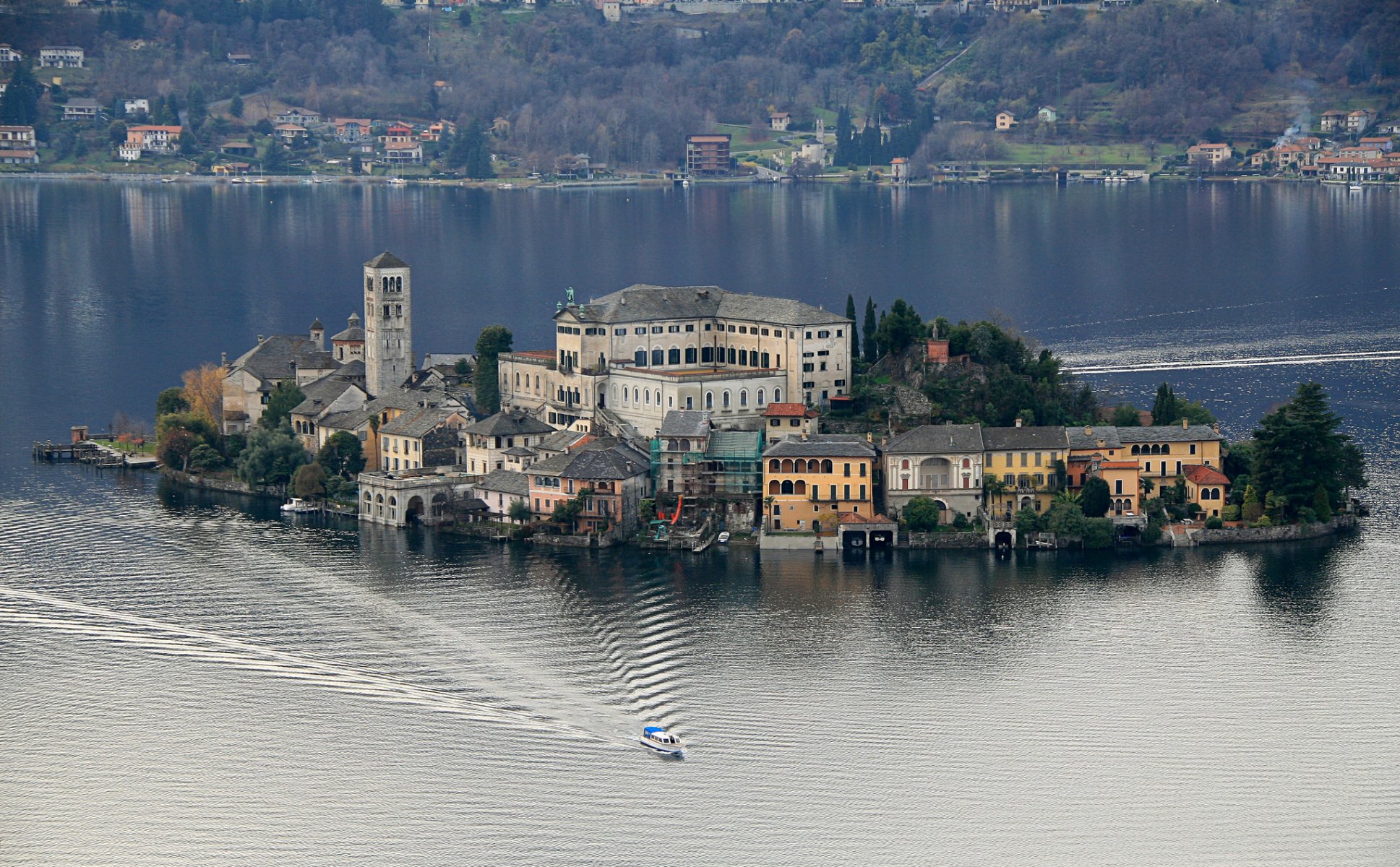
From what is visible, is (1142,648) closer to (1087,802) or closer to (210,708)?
(1087,802)

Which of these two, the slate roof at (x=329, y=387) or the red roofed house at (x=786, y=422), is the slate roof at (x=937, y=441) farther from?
the slate roof at (x=329, y=387)

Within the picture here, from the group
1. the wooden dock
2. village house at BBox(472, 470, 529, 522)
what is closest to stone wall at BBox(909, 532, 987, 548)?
village house at BBox(472, 470, 529, 522)

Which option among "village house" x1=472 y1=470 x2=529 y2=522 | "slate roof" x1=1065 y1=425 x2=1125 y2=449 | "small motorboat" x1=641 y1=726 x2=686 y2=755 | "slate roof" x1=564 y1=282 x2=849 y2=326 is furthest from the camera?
"slate roof" x1=564 y1=282 x2=849 y2=326

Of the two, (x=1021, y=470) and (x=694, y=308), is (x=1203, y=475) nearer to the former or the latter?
(x=1021, y=470)

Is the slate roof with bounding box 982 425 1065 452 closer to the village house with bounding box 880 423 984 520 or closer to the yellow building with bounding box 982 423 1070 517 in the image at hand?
the yellow building with bounding box 982 423 1070 517

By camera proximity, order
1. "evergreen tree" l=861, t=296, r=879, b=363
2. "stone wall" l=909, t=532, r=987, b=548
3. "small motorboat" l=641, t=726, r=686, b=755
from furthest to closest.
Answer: "evergreen tree" l=861, t=296, r=879, b=363
"stone wall" l=909, t=532, r=987, b=548
"small motorboat" l=641, t=726, r=686, b=755

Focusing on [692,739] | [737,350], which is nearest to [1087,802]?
[692,739]
